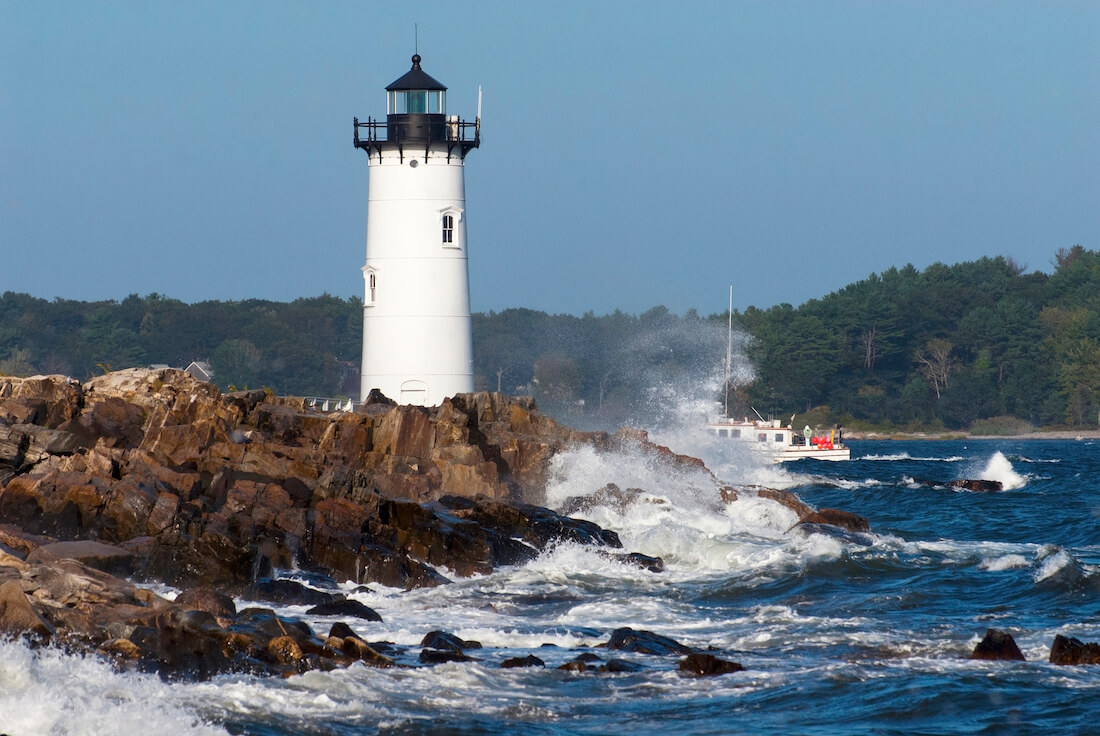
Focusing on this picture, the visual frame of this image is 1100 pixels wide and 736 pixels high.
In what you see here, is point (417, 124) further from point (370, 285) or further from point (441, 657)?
point (441, 657)

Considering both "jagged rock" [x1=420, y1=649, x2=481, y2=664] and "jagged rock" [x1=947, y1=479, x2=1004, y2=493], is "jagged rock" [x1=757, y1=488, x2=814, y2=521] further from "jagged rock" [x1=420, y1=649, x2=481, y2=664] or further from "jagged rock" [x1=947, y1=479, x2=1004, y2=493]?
"jagged rock" [x1=420, y1=649, x2=481, y2=664]

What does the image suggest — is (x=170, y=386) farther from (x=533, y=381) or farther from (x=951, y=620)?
(x=533, y=381)

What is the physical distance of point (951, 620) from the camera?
14.9 m

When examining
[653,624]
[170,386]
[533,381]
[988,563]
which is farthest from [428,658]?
[533,381]

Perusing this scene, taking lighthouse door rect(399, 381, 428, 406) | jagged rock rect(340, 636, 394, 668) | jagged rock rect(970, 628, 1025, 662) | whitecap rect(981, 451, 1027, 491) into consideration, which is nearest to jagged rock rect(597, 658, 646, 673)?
jagged rock rect(340, 636, 394, 668)

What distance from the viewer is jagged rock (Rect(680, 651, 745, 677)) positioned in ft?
40.2

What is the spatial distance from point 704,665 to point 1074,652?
3.27 m

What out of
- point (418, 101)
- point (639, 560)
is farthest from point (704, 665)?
point (418, 101)

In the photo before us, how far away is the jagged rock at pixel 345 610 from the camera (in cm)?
1418

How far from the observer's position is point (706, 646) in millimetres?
13461

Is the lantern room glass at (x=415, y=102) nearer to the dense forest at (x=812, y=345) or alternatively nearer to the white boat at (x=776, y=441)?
the white boat at (x=776, y=441)

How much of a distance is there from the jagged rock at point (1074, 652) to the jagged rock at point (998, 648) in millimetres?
307

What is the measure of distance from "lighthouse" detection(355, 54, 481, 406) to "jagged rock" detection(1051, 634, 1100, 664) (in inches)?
703

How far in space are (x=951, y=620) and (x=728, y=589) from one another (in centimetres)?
313
